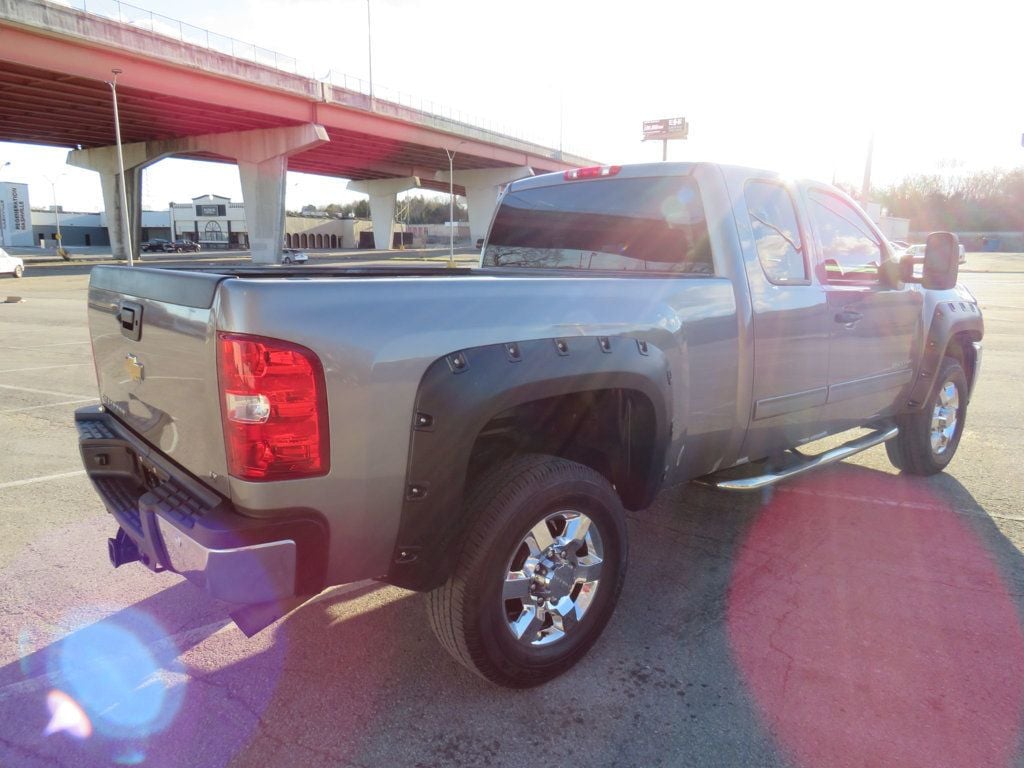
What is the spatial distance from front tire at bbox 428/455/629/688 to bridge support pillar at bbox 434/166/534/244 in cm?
6592

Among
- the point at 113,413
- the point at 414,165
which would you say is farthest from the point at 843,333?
the point at 414,165

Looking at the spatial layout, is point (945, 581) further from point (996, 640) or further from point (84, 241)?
point (84, 241)

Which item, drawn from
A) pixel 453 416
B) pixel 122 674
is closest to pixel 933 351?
pixel 453 416

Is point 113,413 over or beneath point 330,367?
beneath

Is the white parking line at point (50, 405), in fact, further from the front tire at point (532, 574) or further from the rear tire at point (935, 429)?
the rear tire at point (935, 429)

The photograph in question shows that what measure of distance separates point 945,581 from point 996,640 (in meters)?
0.57

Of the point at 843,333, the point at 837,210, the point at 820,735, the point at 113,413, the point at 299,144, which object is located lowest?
the point at 820,735

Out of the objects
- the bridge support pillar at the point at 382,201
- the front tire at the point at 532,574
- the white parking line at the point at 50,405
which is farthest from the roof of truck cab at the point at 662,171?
the bridge support pillar at the point at 382,201

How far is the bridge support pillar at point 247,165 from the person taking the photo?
45.5m

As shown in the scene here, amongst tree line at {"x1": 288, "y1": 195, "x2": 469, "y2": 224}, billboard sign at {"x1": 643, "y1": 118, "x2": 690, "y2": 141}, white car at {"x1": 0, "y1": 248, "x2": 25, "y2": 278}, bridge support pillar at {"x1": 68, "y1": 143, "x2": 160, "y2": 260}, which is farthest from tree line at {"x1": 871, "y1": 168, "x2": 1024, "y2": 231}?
white car at {"x1": 0, "y1": 248, "x2": 25, "y2": 278}

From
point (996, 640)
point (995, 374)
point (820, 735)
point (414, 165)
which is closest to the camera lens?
point (820, 735)

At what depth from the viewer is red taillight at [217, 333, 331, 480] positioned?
80.9 inches

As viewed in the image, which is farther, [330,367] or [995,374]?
[995,374]

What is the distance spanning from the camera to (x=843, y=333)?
4.01 metres
